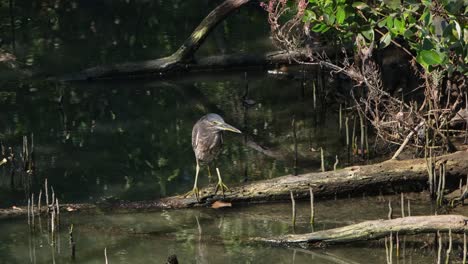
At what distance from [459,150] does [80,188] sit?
4139 mm

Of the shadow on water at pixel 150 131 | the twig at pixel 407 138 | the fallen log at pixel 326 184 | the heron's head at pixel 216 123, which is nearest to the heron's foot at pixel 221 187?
the fallen log at pixel 326 184

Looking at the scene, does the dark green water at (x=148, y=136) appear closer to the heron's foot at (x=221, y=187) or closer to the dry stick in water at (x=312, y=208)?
the dry stick in water at (x=312, y=208)

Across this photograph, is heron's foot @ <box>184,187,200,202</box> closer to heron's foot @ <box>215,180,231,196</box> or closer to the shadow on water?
heron's foot @ <box>215,180,231,196</box>

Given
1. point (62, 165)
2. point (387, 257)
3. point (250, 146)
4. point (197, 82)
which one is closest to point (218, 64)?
point (197, 82)

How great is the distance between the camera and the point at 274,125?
12484 mm

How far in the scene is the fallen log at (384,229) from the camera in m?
8.34

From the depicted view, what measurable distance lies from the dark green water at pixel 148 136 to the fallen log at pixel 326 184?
0.37ft

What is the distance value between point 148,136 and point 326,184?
318 centimetres

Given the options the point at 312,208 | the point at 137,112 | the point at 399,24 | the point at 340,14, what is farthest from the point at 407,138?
the point at 137,112

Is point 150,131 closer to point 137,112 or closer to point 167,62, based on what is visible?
point 137,112

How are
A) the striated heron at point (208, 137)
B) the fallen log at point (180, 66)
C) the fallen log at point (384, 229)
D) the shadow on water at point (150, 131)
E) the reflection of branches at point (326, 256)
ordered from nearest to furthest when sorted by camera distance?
the fallen log at point (384, 229) → the reflection of branches at point (326, 256) → the striated heron at point (208, 137) → the shadow on water at point (150, 131) → the fallen log at point (180, 66)

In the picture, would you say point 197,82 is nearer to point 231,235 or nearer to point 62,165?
point 62,165

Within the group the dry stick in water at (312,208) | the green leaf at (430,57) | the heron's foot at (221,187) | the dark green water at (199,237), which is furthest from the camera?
the heron's foot at (221,187)

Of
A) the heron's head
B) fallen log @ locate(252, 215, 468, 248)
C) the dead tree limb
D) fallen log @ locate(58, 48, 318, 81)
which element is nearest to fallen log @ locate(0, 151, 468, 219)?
the heron's head
